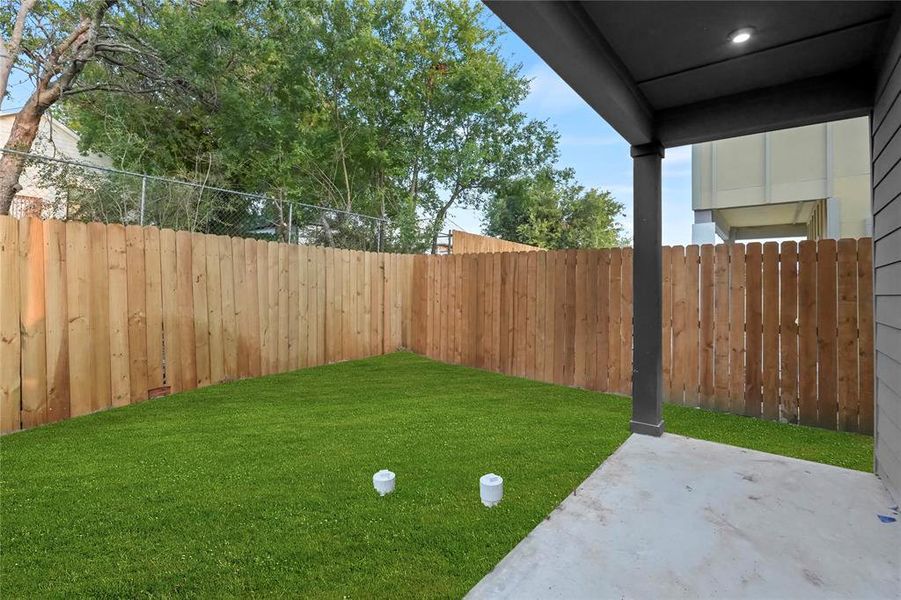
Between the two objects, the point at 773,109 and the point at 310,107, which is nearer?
the point at 773,109

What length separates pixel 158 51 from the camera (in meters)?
6.49

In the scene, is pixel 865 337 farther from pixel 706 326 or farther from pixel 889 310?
pixel 889 310

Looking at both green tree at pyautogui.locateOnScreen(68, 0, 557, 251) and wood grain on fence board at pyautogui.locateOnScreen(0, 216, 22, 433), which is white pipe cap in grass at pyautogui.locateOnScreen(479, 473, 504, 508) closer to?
wood grain on fence board at pyautogui.locateOnScreen(0, 216, 22, 433)

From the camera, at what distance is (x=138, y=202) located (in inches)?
189

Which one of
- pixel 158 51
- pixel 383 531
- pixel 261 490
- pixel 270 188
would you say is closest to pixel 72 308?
pixel 261 490

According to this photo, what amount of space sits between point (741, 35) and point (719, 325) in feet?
7.90

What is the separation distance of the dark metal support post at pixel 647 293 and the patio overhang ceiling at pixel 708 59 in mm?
276

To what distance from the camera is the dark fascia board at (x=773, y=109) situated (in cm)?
234

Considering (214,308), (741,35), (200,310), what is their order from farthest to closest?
(214,308)
(200,310)
(741,35)

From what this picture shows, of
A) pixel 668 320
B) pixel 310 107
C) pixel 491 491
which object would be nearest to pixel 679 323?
pixel 668 320

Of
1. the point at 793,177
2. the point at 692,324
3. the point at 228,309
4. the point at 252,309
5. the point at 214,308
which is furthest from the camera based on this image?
the point at 793,177

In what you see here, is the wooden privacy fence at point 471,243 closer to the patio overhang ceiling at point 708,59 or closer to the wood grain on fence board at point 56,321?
the patio overhang ceiling at point 708,59

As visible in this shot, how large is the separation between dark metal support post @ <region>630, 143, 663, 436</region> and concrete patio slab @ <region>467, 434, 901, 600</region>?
1.87 ft

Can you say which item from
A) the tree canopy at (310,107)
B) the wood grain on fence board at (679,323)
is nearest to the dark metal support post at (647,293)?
the wood grain on fence board at (679,323)
